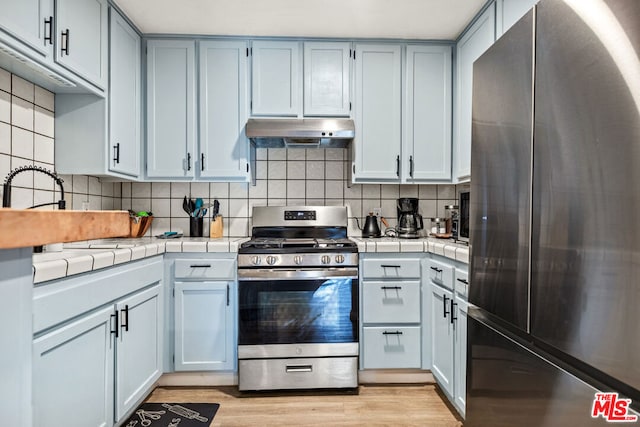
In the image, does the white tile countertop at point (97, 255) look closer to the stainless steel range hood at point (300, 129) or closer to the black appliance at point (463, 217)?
the stainless steel range hood at point (300, 129)

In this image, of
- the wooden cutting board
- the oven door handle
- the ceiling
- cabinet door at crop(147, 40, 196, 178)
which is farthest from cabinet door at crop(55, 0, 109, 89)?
the wooden cutting board

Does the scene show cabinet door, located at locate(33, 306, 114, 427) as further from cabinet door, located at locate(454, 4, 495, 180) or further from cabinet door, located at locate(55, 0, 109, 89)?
cabinet door, located at locate(454, 4, 495, 180)

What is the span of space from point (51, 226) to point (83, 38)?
6.56 ft

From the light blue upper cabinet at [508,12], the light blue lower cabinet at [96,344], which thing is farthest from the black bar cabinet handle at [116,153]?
the light blue upper cabinet at [508,12]

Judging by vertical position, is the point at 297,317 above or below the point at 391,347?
above

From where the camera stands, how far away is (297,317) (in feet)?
7.30

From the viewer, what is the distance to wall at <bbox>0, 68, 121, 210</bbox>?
1757 millimetres

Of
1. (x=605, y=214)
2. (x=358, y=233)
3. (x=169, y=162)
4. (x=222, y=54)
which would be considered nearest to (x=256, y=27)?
(x=222, y=54)

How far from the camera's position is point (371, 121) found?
2604mm

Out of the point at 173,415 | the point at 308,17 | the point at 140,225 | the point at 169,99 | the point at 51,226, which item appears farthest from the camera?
the point at 140,225

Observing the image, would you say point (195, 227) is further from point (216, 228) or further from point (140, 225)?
point (140, 225)

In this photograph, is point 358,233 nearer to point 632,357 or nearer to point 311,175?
point 311,175

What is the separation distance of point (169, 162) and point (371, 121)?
4.68ft

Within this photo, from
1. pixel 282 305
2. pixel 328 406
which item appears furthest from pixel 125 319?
pixel 328 406
